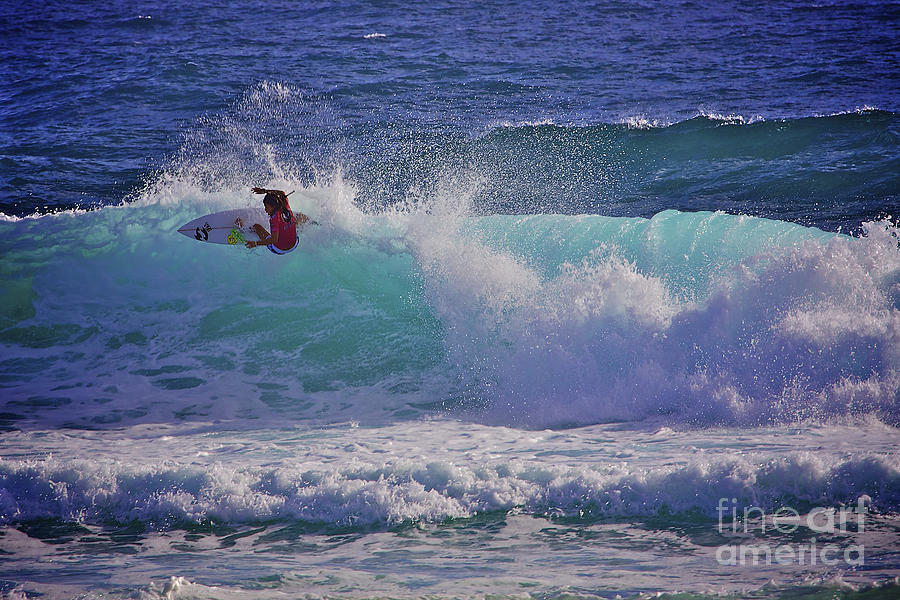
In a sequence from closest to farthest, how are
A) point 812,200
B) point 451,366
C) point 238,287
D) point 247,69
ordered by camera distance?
point 451,366, point 238,287, point 812,200, point 247,69

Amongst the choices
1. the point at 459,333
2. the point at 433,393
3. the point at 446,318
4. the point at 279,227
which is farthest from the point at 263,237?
the point at 433,393

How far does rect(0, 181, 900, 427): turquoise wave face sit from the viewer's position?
780 centimetres

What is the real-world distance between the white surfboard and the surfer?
8 cm

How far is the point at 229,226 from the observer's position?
9.65 metres

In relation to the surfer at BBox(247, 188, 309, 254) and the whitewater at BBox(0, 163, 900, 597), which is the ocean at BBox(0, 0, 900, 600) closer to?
the whitewater at BBox(0, 163, 900, 597)

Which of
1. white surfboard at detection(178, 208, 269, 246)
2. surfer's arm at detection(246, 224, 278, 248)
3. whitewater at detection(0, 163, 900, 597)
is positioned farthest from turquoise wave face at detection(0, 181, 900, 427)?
surfer's arm at detection(246, 224, 278, 248)

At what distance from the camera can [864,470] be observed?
5684 millimetres

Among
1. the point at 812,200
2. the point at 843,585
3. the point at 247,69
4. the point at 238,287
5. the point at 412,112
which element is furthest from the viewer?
the point at 247,69

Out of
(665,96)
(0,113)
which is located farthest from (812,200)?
(0,113)

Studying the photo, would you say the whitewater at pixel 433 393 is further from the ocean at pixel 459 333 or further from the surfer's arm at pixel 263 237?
the surfer's arm at pixel 263 237

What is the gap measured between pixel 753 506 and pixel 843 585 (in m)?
1.06

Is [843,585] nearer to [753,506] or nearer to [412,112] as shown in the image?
[753,506]

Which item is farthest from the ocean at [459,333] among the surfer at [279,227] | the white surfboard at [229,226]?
the white surfboard at [229,226]

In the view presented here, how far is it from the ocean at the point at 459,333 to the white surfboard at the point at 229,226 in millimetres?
889
